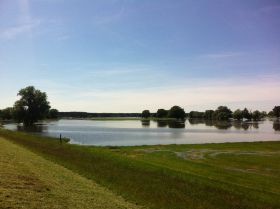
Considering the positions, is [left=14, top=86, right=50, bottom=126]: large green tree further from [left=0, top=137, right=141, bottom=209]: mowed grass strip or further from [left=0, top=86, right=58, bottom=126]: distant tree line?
[left=0, top=137, right=141, bottom=209]: mowed grass strip

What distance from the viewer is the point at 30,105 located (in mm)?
136000

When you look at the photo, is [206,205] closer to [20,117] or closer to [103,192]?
[103,192]

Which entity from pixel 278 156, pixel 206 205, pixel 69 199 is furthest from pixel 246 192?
pixel 278 156

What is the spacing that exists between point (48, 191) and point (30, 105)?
125511 millimetres

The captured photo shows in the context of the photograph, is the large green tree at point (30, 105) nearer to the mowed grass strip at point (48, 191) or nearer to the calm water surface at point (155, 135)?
the calm water surface at point (155, 135)

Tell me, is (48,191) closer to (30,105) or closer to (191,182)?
(191,182)

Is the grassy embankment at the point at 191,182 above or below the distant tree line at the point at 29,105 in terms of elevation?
below

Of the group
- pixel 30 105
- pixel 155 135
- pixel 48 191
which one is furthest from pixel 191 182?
pixel 30 105

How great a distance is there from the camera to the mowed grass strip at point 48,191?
47.2 ft

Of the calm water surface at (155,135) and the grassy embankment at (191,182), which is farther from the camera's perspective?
the calm water surface at (155,135)

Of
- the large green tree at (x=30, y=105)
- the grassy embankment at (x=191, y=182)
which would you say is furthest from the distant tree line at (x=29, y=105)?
the grassy embankment at (x=191, y=182)

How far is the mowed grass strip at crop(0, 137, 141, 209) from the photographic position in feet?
47.2

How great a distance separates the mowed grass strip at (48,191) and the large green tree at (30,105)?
118378 mm

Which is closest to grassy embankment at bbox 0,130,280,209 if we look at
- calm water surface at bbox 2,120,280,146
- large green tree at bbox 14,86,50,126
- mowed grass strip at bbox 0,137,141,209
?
mowed grass strip at bbox 0,137,141,209
